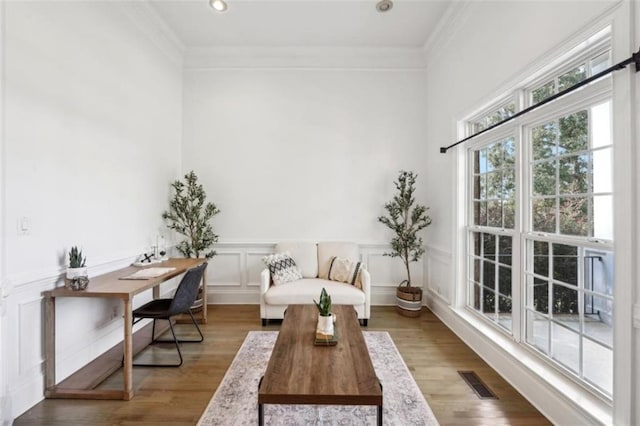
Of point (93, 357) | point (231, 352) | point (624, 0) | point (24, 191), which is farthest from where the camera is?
point (231, 352)

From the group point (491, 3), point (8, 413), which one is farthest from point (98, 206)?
point (491, 3)

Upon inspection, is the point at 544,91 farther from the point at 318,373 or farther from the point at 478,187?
the point at 318,373

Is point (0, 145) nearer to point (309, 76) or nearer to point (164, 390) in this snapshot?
point (164, 390)

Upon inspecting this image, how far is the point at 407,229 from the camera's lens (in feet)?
12.6

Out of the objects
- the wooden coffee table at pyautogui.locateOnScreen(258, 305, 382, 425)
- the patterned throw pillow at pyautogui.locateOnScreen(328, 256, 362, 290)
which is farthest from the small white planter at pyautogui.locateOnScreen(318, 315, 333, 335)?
the patterned throw pillow at pyautogui.locateOnScreen(328, 256, 362, 290)

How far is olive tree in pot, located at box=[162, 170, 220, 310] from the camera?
11.9 ft

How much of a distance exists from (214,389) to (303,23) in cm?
387

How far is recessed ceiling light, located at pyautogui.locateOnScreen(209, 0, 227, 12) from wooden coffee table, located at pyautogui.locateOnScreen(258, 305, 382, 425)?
11.0ft

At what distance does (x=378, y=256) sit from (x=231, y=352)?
7.42 feet

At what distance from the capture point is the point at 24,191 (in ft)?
6.17

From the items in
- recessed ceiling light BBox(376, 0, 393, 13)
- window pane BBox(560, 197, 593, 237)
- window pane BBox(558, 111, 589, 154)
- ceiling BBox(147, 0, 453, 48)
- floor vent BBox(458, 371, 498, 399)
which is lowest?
floor vent BBox(458, 371, 498, 399)

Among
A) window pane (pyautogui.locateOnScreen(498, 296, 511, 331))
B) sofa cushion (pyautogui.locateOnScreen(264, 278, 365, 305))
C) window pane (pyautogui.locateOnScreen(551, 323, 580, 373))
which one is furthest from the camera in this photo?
sofa cushion (pyautogui.locateOnScreen(264, 278, 365, 305))

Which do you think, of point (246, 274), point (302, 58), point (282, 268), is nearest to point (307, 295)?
point (282, 268)

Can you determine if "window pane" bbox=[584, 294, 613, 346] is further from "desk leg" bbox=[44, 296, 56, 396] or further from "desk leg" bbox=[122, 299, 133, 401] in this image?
"desk leg" bbox=[44, 296, 56, 396]
